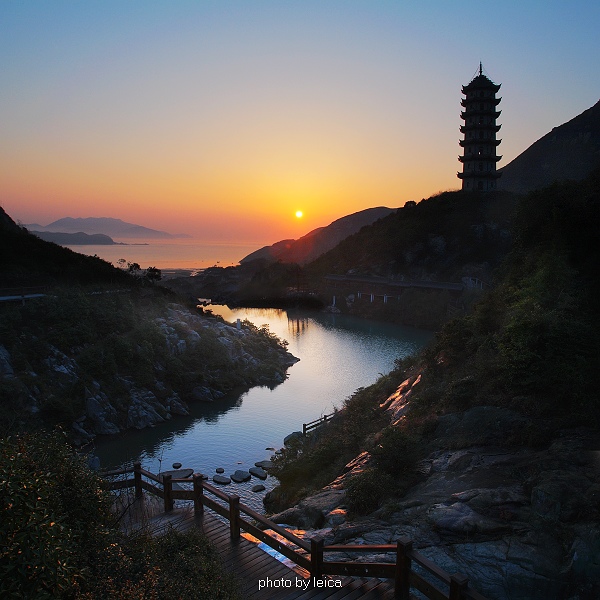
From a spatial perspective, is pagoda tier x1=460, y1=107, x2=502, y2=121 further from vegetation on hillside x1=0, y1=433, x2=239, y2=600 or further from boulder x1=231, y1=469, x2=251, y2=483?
vegetation on hillside x1=0, y1=433, x2=239, y2=600

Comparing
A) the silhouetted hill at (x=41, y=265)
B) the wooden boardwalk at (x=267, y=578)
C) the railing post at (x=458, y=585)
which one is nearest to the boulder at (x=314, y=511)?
the wooden boardwalk at (x=267, y=578)

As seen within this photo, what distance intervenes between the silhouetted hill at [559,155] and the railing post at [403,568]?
14636 centimetres

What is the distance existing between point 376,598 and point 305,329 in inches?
2534

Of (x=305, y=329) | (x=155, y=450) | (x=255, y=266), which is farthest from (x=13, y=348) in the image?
(x=255, y=266)

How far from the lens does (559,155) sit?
498ft

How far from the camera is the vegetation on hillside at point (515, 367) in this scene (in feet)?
45.4

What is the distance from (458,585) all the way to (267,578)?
3776 mm

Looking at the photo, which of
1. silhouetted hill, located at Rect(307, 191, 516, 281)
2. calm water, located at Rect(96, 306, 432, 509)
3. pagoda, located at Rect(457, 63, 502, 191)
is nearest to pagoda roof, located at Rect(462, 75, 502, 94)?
pagoda, located at Rect(457, 63, 502, 191)

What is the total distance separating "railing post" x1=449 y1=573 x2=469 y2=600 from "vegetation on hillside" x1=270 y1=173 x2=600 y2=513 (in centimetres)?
618

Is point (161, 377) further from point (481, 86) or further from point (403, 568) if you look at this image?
point (481, 86)

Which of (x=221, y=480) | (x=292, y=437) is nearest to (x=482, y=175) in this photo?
(x=292, y=437)

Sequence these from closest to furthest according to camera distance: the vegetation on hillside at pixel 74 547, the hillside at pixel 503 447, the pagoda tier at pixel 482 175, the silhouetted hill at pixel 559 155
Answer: the vegetation on hillside at pixel 74 547 → the hillside at pixel 503 447 → the pagoda tier at pixel 482 175 → the silhouetted hill at pixel 559 155

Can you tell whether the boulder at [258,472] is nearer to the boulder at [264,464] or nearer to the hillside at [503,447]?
the boulder at [264,464]

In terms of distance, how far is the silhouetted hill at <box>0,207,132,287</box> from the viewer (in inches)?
1831
